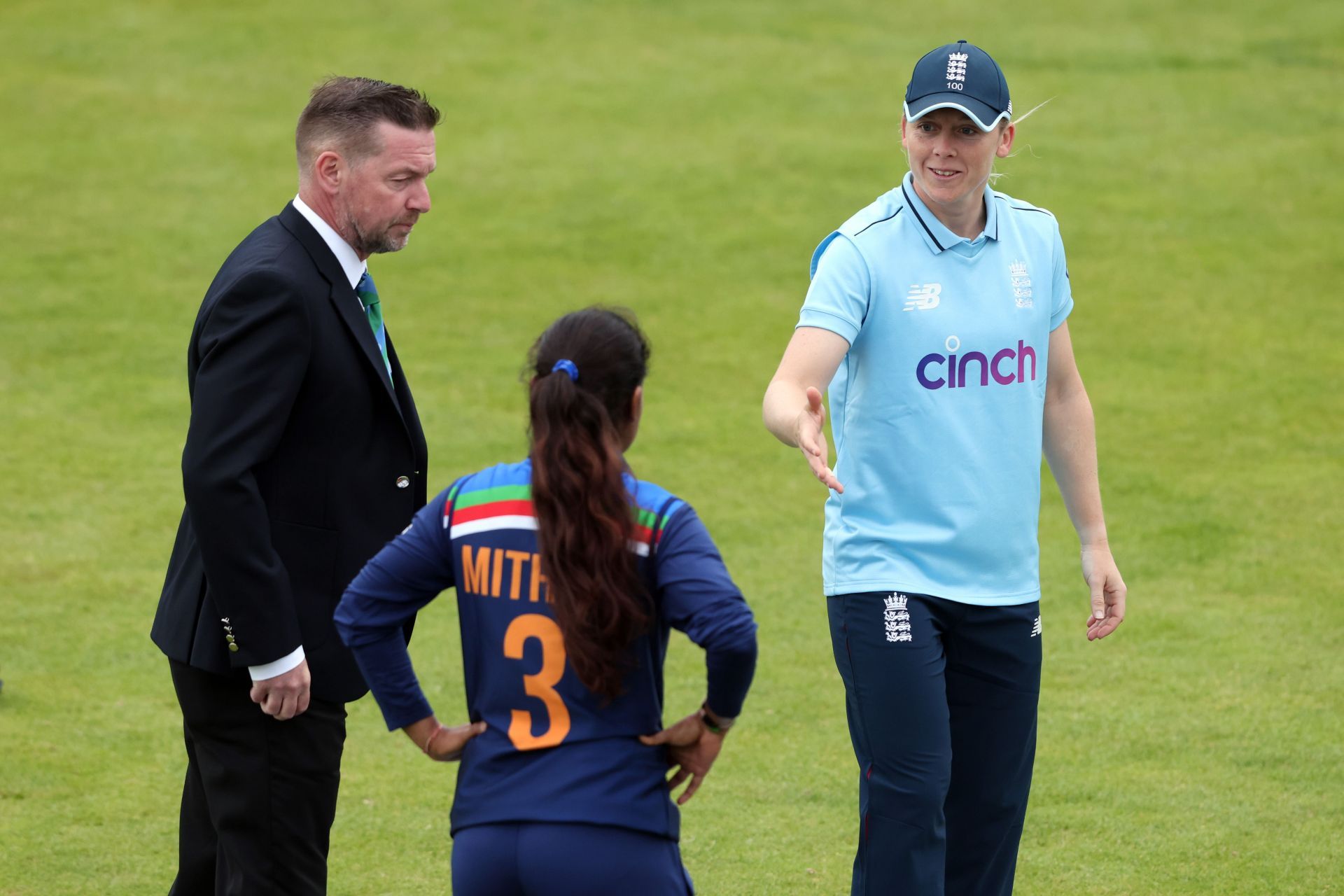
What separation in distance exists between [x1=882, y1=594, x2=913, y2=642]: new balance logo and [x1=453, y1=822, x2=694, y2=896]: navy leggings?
87cm

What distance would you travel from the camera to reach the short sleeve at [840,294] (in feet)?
10.8

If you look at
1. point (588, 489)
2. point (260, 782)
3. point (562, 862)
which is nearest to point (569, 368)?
point (588, 489)

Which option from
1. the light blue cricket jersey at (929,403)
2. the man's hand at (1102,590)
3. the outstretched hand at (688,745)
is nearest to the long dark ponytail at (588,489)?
the outstretched hand at (688,745)

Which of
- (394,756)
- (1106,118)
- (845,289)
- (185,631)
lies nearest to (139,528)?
(394,756)

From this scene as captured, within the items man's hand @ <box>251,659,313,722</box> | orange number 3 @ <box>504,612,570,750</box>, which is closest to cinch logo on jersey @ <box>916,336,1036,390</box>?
orange number 3 @ <box>504,612,570,750</box>

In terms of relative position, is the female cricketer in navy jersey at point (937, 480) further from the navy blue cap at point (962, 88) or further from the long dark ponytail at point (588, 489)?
the long dark ponytail at point (588, 489)

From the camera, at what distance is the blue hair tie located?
2.69 m

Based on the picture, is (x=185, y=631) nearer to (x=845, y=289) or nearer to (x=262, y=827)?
(x=262, y=827)

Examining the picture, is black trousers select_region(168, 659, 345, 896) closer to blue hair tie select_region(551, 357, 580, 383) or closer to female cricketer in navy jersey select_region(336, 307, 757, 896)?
female cricketer in navy jersey select_region(336, 307, 757, 896)

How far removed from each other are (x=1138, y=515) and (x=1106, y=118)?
278 inches

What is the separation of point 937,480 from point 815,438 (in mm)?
486

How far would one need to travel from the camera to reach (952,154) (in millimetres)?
3398

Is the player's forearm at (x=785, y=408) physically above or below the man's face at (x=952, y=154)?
below

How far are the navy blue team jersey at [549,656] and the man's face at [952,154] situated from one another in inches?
42.7
